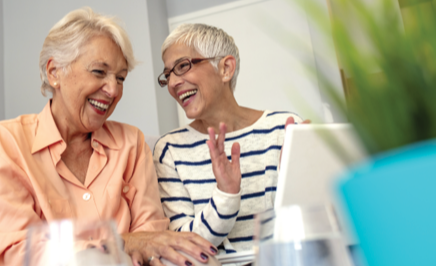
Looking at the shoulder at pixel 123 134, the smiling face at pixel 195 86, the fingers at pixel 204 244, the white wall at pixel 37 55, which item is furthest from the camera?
the white wall at pixel 37 55

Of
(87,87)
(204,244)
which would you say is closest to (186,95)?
(87,87)

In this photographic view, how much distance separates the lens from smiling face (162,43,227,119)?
5.81 ft

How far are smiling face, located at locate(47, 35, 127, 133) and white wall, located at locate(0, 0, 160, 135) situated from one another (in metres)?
1.94

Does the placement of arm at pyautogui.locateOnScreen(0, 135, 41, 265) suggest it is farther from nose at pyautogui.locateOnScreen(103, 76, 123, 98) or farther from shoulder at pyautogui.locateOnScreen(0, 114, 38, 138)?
nose at pyautogui.locateOnScreen(103, 76, 123, 98)

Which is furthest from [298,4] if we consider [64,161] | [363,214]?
[64,161]

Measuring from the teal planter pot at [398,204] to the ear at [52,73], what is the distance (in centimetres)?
155

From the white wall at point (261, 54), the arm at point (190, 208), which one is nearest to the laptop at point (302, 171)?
the arm at point (190, 208)

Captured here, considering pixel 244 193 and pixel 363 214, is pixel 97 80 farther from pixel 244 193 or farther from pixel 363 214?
pixel 363 214

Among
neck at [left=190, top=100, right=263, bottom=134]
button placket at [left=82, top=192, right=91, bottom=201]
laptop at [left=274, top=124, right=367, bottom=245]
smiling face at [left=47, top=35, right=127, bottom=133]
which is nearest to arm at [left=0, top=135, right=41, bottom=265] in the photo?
button placket at [left=82, top=192, right=91, bottom=201]

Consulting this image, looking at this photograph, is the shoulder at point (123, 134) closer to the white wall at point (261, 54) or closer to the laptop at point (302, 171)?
the laptop at point (302, 171)

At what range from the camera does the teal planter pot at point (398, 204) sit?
20cm

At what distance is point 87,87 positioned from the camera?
1.50 metres

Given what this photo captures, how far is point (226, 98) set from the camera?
1.87 meters

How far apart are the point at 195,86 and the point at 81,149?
0.61m
